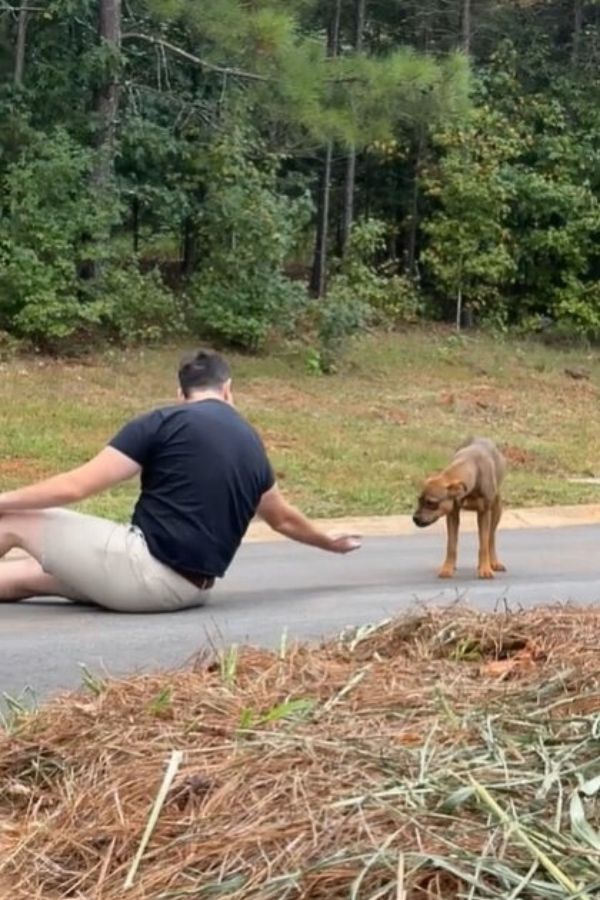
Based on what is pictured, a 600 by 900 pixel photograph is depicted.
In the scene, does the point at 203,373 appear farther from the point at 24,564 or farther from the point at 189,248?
the point at 189,248

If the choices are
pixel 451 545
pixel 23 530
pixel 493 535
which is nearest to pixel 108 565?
pixel 23 530

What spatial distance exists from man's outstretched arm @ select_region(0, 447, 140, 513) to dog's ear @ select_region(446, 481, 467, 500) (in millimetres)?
2872

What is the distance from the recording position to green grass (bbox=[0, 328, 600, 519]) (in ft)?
51.0

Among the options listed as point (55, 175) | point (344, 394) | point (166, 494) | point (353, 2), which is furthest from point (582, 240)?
point (166, 494)

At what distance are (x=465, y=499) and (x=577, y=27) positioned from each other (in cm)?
2681

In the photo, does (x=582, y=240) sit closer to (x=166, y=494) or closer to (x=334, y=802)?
(x=166, y=494)

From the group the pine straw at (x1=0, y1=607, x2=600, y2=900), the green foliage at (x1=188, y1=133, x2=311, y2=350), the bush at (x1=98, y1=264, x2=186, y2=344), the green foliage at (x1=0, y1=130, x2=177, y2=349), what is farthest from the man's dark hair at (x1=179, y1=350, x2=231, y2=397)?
the green foliage at (x1=188, y1=133, x2=311, y2=350)

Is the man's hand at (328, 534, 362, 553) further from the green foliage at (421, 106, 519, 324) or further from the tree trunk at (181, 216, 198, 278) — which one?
the green foliage at (421, 106, 519, 324)

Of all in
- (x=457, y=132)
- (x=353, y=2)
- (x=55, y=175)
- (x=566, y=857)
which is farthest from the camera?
(x=353, y=2)

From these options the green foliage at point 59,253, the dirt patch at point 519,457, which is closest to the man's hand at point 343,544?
the dirt patch at point 519,457

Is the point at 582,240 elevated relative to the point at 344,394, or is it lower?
elevated

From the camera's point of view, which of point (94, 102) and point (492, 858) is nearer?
point (492, 858)

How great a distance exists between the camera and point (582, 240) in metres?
30.9

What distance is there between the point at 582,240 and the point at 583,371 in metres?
4.33
